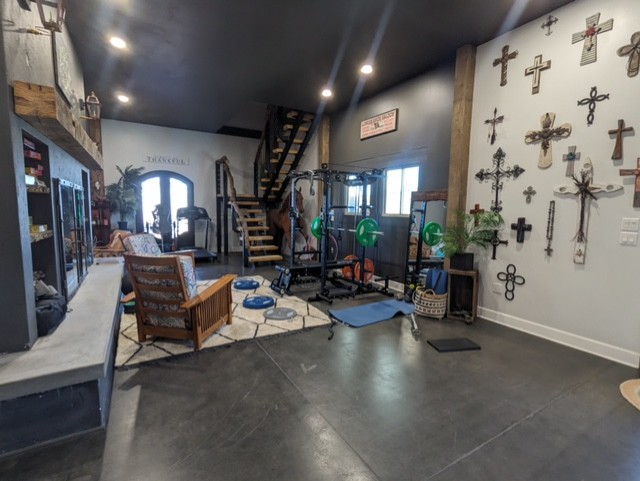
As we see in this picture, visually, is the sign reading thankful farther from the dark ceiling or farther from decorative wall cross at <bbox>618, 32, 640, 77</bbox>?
decorative wall cross at <bbox>618, 32, 640, 77</bbox>

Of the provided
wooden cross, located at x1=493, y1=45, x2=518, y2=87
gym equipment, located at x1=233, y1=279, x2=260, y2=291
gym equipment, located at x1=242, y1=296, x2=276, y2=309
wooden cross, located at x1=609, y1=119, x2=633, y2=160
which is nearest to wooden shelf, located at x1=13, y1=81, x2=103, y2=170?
gym equipment, located at x1=242, y1=296, x2=276, y2=309

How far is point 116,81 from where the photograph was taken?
498cm

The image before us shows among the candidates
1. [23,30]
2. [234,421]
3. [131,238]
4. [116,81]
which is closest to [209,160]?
[116,81]

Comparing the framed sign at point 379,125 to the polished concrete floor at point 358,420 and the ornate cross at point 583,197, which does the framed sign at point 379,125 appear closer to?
the ornate cross at point 583,197

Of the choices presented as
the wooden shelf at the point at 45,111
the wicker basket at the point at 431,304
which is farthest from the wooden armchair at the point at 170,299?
the wicker basket at the point at 431,304

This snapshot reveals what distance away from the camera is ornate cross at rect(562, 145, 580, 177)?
3.02 m

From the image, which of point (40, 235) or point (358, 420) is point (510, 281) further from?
point (40, 235)

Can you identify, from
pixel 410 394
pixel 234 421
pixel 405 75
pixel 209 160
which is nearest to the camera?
pixel 234 421

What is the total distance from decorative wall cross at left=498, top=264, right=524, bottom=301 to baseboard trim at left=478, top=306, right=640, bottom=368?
0.83 ft

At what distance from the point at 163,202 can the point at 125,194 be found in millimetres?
1094

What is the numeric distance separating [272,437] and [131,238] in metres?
2.71

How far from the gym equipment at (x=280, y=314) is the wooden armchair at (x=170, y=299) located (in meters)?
0.80

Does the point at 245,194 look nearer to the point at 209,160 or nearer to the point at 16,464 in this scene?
the point at 209,160

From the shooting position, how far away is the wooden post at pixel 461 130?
12.6 feet
